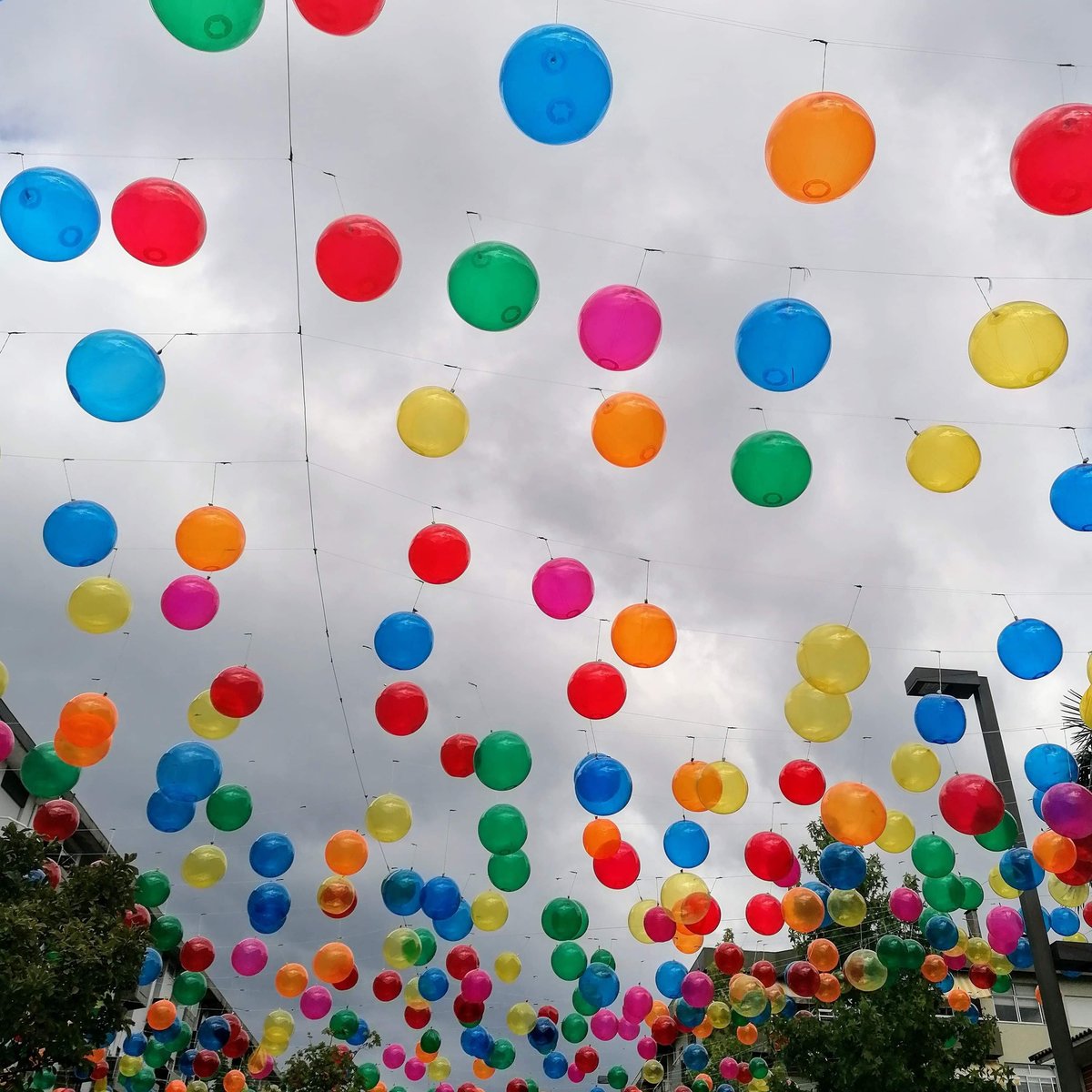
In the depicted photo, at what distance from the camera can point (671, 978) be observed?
1377 centimetres

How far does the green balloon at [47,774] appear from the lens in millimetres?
9797

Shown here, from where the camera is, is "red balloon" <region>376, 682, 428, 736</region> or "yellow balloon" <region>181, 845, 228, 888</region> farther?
"yellow balloon" <region>181, 845, 228, 888</region>

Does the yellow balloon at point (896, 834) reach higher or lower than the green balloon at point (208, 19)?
lower

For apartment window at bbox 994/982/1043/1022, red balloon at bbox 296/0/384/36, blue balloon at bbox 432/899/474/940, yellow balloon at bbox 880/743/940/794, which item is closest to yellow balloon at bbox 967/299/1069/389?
red balloon at bbox 296/0/384/36

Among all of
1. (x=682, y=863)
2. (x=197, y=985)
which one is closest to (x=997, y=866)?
(x=682, y=863)

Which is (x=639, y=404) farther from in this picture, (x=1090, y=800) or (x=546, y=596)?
(x=1090, y=800)

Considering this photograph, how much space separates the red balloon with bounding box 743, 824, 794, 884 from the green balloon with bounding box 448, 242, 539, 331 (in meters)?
6.64

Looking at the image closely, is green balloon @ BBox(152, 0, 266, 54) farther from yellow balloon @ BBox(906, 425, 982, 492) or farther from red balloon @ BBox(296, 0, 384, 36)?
yellow balloon @ BBox(906, 425, 982, 492)

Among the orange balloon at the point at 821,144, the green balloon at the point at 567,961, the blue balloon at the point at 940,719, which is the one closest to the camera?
the orange balloon at the point at 821,144

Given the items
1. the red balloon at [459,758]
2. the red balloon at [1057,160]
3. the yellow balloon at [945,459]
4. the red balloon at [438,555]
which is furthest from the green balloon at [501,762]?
the red balloon at [1057,160]

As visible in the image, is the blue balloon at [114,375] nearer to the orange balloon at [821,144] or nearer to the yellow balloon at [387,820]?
the orange balloon at [821,144]

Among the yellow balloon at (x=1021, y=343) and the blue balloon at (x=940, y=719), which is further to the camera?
the blue balloon at (x=940, y=719)

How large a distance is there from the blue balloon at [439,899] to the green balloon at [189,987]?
392 cm

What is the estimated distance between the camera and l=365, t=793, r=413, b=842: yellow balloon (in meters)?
10.4
